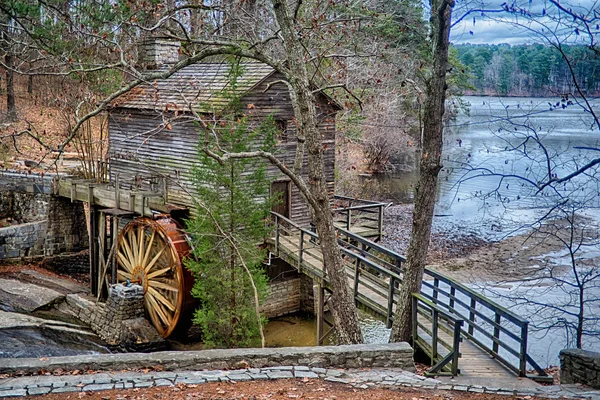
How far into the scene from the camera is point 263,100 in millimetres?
17078

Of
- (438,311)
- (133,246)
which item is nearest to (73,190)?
(133,246)

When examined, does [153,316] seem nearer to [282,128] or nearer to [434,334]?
[282,128]

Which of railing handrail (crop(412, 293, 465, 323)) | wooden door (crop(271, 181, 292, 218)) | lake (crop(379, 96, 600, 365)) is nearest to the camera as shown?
railing handrail (crop(412, 293, 465, 323))

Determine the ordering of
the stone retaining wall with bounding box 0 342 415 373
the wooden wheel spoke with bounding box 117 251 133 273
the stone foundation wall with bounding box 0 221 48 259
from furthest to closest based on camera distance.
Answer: the stone foundation wall with bounding box 0 221 48 259 → the wooden wheel spoke with bounding box 117 251 133 273 → the stone retaining wall with bounding box 0 342 415 373

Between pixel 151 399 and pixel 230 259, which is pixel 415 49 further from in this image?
pixel 151 399

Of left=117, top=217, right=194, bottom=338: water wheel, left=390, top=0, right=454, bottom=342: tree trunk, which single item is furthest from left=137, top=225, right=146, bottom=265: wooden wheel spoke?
left=390, top=0, right=454, bottom=342: tree trunk

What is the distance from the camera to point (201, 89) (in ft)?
55.7

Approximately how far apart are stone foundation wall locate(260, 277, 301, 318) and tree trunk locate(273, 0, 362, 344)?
28.3ft

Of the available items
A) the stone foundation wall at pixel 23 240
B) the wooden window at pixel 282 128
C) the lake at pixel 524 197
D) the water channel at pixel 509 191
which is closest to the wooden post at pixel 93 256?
the stone foundation wall at pixel 23 240

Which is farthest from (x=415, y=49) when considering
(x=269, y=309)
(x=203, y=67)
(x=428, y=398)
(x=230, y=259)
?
(x=428, y=398)

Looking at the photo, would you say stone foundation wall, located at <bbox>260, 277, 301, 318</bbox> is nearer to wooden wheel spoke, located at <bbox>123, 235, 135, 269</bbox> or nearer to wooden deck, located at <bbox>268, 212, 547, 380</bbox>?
wooden deck, located at <bbox>268, 212, 547, 380</bbox>

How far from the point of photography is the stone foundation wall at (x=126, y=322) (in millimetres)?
16422

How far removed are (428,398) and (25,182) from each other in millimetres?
18321

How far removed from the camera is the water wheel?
16.5m
